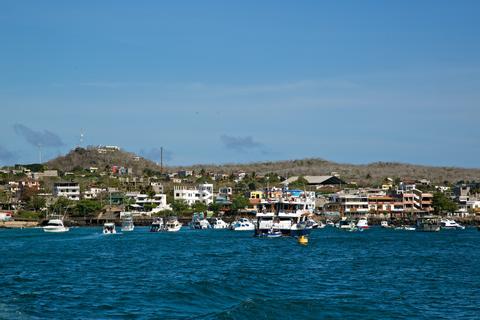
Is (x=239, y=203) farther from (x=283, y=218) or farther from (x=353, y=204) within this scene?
(x=283, y=218)

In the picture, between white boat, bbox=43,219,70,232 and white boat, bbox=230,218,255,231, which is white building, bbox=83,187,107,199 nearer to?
white boat, bbox=43,219,70,232

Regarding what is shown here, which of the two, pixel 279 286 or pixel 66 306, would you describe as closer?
pixel 66 306

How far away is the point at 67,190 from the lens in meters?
166

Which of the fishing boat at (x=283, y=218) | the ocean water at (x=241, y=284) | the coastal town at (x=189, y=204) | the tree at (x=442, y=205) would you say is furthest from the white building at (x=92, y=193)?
the ocean water at (x=241, y=284)

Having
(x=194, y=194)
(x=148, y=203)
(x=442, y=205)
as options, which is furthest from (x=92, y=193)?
(x=442, y=205)

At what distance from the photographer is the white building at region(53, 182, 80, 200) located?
542ft

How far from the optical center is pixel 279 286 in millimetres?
40250

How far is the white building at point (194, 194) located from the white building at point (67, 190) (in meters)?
20.0

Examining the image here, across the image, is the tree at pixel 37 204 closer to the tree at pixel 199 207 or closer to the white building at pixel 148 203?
the white building at pixel 148 203

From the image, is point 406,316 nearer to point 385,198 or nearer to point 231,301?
point 231,301

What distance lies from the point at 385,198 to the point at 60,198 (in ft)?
210

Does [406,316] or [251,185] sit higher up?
[251,185]

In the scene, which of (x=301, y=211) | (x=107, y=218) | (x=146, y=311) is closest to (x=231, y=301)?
(x=146, y=311)

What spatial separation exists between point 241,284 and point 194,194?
129 meters
